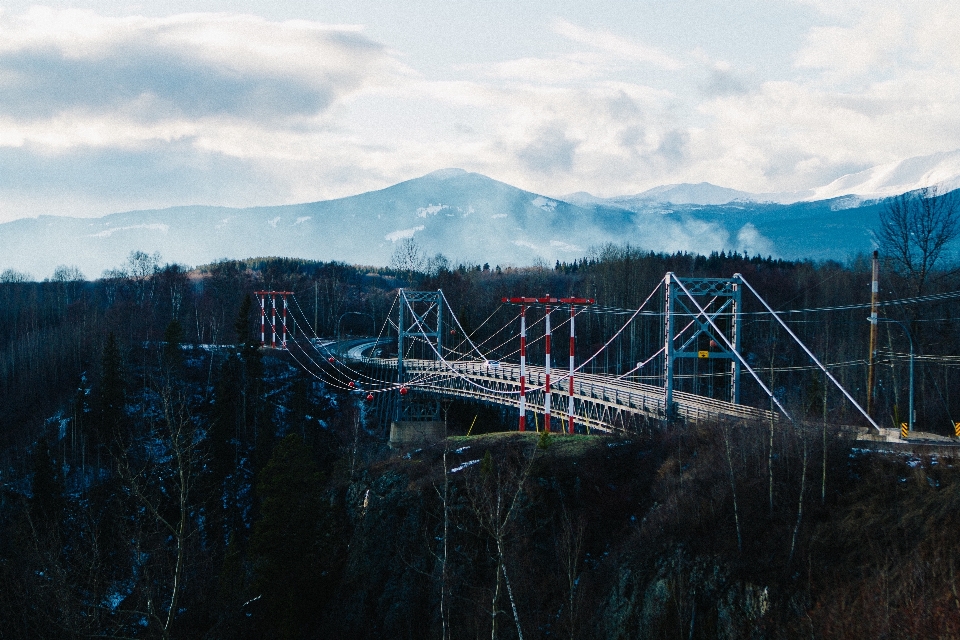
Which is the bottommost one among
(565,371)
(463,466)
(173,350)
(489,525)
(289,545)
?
(289,545)

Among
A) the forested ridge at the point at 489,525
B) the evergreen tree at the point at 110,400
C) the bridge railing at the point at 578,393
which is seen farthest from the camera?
the evergreen tree at the point at 110,400

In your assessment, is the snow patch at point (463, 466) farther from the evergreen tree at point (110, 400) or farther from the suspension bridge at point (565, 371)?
the evergreen tree at point (110, 400)

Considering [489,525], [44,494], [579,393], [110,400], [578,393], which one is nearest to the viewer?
[489,525]

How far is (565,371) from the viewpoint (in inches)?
2292

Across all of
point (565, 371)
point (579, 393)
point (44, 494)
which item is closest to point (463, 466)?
point (579, 393)

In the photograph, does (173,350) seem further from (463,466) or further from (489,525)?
(489,525)

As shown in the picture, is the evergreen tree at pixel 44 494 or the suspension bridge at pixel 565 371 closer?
the suspension bridge at pixel 565 371

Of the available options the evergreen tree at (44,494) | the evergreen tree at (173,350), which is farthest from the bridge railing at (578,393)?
the evergreen tree at (44,494)

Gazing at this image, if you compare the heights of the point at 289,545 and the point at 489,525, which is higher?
the point at 489,525

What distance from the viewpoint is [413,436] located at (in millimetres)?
61938

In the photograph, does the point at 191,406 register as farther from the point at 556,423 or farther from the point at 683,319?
the point at 683,319

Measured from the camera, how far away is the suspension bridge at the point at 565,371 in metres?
35.1

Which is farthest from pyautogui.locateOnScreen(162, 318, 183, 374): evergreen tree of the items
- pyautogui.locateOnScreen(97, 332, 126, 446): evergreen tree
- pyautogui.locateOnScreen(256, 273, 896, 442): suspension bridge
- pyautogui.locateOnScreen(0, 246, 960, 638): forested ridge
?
pyautogui.locateOnScreen(256, 273, 896, 442): suspension bridge

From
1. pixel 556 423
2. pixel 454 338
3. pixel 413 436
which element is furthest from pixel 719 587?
pixel 454 338
